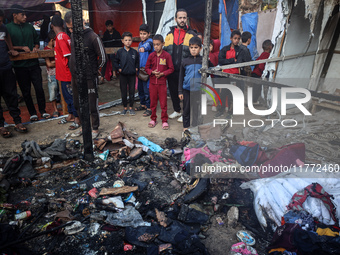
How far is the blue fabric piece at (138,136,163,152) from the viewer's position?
15.2ft

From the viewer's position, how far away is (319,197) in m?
2.67

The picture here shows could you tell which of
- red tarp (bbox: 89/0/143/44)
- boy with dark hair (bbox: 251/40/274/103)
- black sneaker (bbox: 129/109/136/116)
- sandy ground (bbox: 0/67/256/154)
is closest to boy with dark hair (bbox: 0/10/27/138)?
sandy ground (bbox: 0/67/256/154)

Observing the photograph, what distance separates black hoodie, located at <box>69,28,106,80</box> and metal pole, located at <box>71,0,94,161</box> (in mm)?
757

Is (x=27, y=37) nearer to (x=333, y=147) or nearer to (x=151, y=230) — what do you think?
(x=151, y=230)

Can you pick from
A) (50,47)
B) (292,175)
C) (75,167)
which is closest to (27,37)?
(50,47)

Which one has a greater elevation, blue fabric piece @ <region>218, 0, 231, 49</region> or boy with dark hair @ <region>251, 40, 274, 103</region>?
blue fabric piece @ <region>218, 0, 231, 49</region>

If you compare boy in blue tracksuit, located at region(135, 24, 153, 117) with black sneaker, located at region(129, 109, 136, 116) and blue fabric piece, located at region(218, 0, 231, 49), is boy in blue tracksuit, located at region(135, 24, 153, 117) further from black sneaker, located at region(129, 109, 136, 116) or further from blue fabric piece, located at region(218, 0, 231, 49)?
blue fabric piece, located at region(218, 0, 231, 49)

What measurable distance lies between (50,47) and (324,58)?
7.60 m

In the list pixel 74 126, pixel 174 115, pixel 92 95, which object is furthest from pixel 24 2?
pixel 174 115

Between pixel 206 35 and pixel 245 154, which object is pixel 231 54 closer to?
pixel 206 35

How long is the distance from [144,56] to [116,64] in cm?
81

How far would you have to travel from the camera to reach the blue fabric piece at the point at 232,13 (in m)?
7.45

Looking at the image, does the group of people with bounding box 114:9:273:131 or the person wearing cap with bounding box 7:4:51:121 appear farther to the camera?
the person wearing cap with bounding box 7:4:51:121

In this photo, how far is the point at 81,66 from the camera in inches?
146
